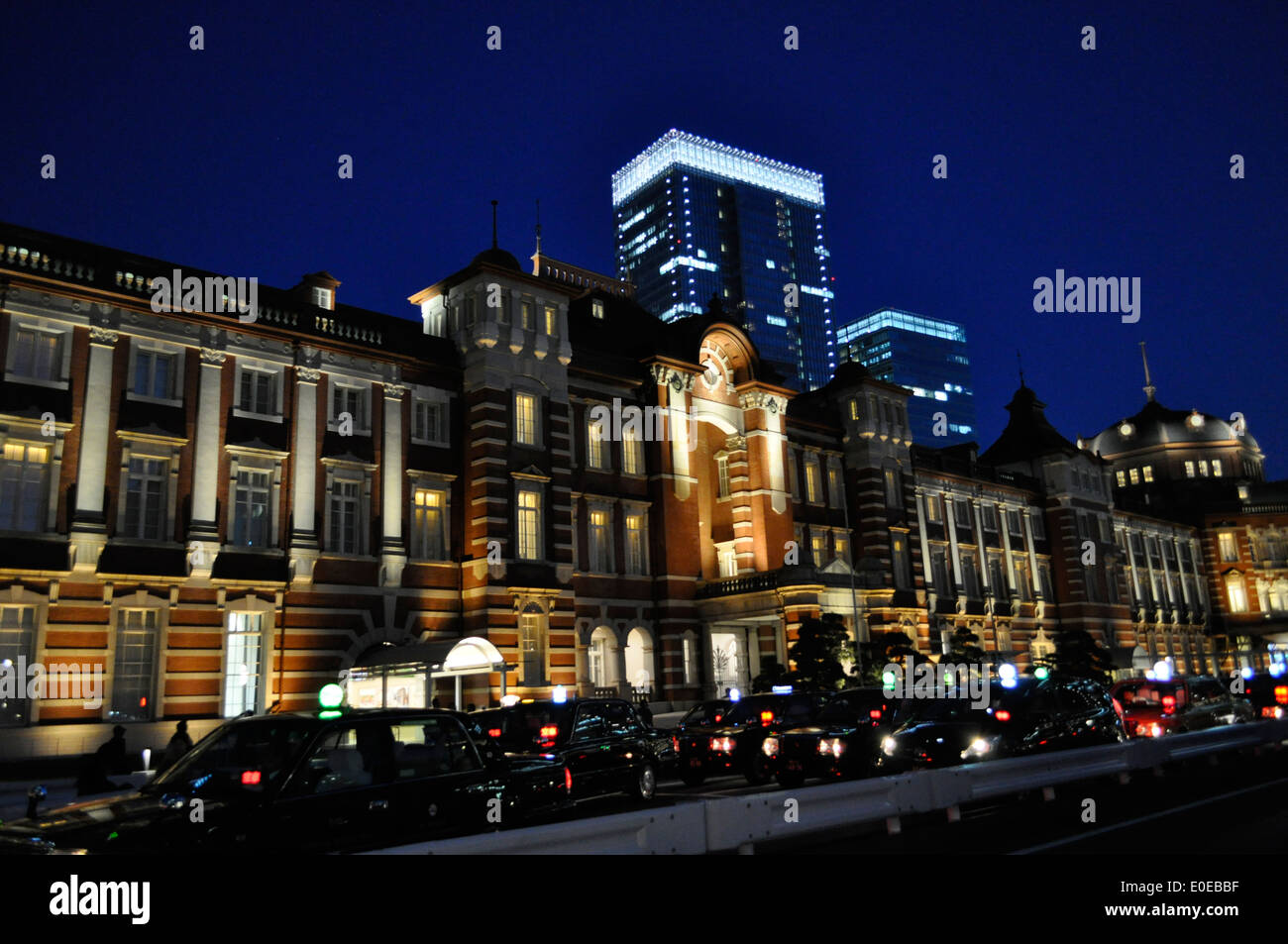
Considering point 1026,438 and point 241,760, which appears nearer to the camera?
point 241,760

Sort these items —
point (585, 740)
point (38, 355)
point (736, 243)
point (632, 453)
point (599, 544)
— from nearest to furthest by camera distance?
1. point (585, 740)
2. point (38, 355)
3. point (599, 544)
4. point (632, 453)
5. point (736, 243)

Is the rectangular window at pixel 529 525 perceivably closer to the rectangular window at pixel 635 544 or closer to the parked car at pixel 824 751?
the rectangular window at pixel 635 544

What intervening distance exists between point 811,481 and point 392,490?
823 inches

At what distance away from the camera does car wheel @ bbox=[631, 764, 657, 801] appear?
15500mm

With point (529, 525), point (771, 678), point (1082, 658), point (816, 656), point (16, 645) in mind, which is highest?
point (529, 525)

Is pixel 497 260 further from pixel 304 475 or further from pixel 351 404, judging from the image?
pixel 304 475

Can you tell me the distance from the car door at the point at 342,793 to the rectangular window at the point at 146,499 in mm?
19771

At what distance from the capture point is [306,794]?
814 centimetres

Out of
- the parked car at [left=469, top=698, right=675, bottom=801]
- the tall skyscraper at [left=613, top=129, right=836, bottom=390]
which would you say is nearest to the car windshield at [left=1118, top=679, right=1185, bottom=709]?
the parked car at [left=469, top=698, right=675, bottom=801]

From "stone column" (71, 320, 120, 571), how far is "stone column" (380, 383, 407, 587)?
304 inches

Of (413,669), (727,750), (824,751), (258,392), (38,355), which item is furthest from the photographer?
(258,392)

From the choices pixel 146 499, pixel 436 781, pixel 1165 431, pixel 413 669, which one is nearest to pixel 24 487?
pixel 146 499
